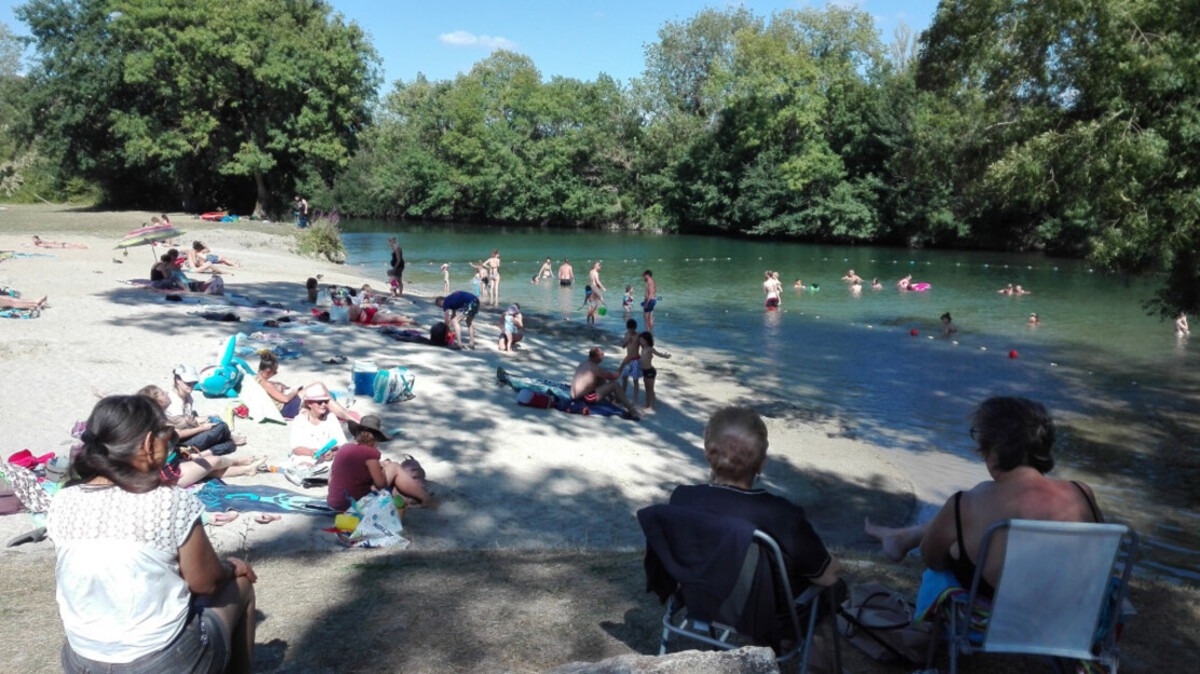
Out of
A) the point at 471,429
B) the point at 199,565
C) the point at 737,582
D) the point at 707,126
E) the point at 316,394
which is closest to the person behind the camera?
the point at 199,565

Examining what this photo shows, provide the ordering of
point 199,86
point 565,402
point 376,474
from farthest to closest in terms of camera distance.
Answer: point 199,86 → point 565,402 → point 376,474

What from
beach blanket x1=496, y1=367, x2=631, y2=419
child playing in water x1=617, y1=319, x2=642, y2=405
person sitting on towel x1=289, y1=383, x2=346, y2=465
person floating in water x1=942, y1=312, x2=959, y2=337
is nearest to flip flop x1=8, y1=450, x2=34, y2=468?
person sitting on towel x1=289, y1=383, x2=346, y2=465

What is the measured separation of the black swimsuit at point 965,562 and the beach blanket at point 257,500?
4574 mm

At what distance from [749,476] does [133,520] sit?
2.17 meters

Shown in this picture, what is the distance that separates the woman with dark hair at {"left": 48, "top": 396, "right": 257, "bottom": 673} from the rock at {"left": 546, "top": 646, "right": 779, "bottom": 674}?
131cm

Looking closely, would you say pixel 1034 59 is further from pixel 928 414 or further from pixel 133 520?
pixel 133 520

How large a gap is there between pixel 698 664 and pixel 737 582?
72 cm

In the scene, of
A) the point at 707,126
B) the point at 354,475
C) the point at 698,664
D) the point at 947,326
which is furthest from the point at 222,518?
the point at 707,126

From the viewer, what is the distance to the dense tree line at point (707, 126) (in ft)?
32.9

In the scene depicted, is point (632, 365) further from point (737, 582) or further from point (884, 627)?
point (737, 582)

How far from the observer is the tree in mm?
41250

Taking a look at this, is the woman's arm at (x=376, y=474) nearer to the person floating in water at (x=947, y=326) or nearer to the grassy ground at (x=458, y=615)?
the grassy ground at (x=458, y=615)

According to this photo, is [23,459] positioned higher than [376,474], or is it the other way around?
[376,474]

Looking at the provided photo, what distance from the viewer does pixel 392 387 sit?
10.6 metres
